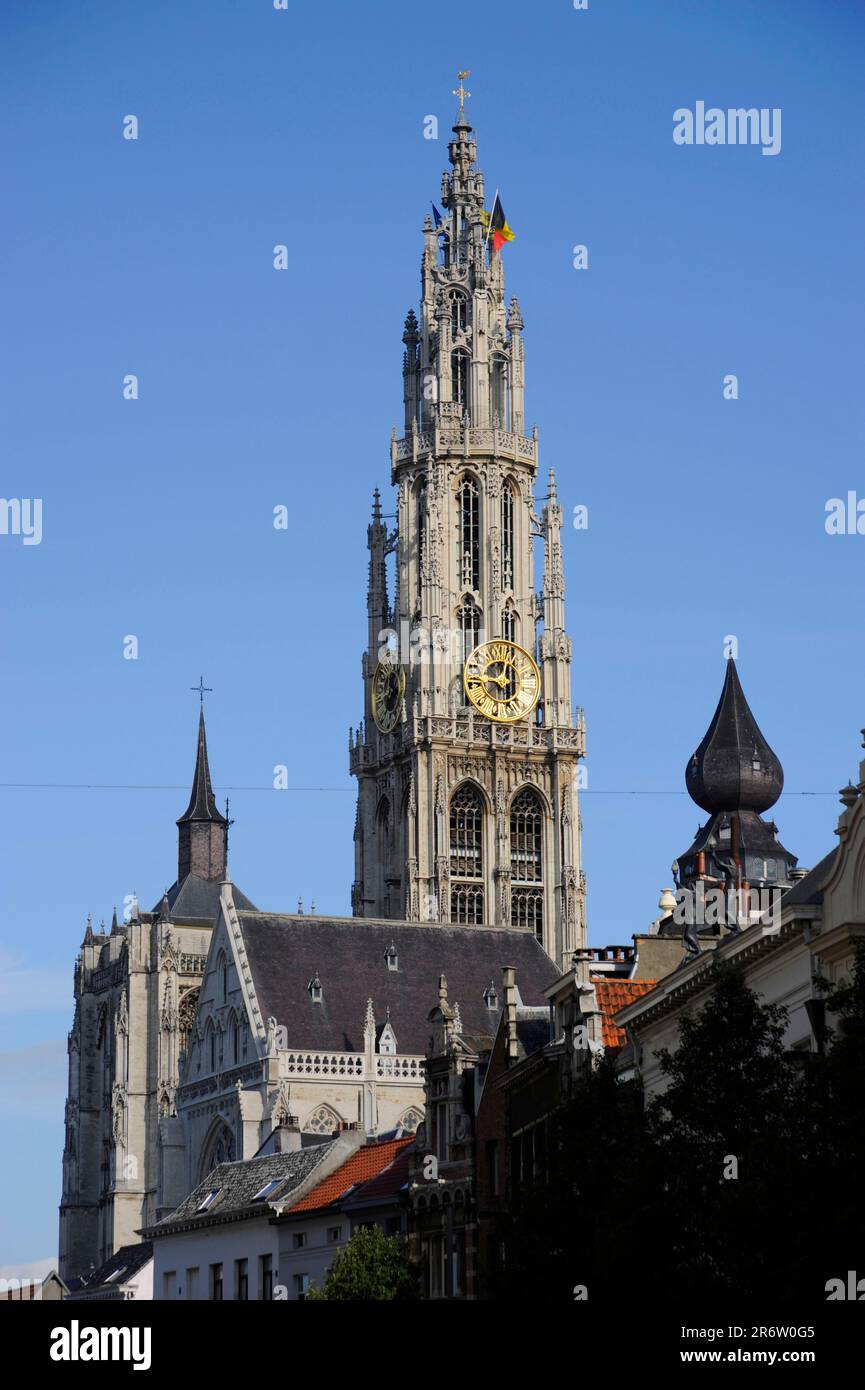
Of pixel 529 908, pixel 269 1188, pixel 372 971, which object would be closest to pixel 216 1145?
pixel 372 971

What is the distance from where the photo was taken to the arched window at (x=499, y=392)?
14212cm

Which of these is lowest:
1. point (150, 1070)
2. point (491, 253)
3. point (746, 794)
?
point (150, 1070)

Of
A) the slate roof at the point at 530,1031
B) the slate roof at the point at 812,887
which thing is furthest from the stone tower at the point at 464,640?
the slate roof at the point at 812,887

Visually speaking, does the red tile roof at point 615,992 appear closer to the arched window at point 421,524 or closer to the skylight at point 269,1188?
the skylight at point 269,1188

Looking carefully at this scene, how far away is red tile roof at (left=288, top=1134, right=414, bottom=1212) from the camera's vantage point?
2899 inches

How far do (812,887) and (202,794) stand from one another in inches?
4330

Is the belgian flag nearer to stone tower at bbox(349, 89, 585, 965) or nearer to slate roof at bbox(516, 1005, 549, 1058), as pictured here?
stone tower at bbox(349, 89, 585, 965)

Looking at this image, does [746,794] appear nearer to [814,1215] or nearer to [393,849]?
[393,849]

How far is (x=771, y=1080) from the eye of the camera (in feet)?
133

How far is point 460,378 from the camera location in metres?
144

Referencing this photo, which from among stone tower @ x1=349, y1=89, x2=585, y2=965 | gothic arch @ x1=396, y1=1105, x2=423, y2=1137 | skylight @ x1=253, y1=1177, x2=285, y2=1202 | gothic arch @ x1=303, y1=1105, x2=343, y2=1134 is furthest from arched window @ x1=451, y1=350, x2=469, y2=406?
skylight @ x1=253, y1=1177, x2=285, y2=1202
